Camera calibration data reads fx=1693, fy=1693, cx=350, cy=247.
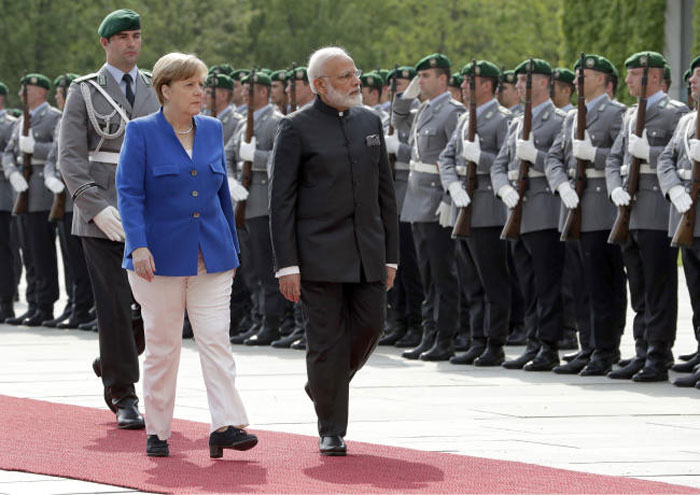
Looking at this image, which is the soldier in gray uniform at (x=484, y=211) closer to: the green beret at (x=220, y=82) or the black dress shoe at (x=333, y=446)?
the green beret at (x=220, y=82)

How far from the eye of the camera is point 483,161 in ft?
40.5

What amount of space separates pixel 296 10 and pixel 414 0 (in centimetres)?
373

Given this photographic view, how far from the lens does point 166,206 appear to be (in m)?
7.88

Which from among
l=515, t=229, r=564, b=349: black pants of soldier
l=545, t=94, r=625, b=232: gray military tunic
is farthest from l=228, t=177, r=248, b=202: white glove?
l=545, t=94, r=625, b=232: gray military tunic

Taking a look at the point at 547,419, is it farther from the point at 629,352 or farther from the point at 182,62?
the point at 629,352

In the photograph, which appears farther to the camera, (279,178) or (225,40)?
(225,40)

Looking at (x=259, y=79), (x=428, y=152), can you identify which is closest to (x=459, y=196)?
(x=428, y=152)

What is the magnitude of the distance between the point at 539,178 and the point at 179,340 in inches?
186

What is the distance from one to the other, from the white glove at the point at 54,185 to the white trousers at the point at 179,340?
289 inches

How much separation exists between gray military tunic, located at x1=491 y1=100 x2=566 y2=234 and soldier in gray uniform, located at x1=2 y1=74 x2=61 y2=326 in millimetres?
5475

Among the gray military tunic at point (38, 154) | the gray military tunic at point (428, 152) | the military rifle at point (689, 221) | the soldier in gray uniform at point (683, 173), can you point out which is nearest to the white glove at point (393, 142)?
the gray military tunic at point (428, 152)

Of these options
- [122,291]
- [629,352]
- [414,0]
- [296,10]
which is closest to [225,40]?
[296,10]

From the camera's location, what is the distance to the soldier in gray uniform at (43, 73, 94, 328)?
15.4 m

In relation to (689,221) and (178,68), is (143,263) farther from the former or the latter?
(689,221)
